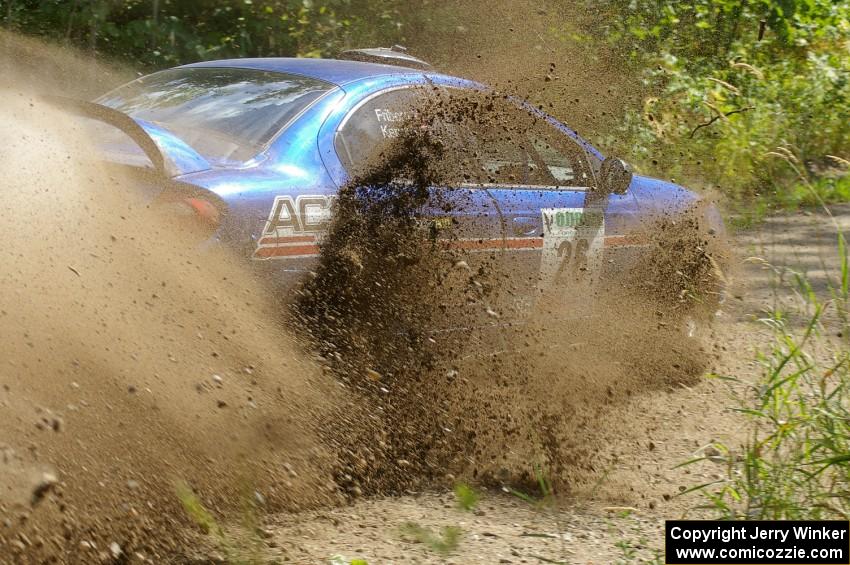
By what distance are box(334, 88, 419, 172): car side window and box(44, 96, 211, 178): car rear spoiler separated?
667mm

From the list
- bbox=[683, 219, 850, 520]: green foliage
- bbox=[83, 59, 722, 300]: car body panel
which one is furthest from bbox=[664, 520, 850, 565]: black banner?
bbox=[83, 59, 722, 300]: car body panel

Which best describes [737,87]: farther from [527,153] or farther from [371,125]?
[371,125]

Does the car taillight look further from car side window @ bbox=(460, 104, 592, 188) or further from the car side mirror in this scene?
the car side mirror

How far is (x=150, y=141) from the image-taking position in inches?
144

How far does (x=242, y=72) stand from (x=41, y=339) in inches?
84.0

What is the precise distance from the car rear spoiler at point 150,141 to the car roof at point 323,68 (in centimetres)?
101

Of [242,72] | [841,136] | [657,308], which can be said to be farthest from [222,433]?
[841,136]

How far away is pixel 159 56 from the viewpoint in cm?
901

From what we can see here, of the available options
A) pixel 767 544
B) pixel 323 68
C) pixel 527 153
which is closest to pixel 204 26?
pixel 323 68

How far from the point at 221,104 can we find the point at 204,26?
524 centimetres

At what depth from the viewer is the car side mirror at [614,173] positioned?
17.5ft

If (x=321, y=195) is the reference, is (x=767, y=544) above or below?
below

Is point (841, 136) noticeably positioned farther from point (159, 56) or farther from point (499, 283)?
point (499, 283)

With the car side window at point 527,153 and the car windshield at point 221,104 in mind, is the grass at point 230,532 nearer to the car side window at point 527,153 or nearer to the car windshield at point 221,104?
the car windshield at point 221,104
